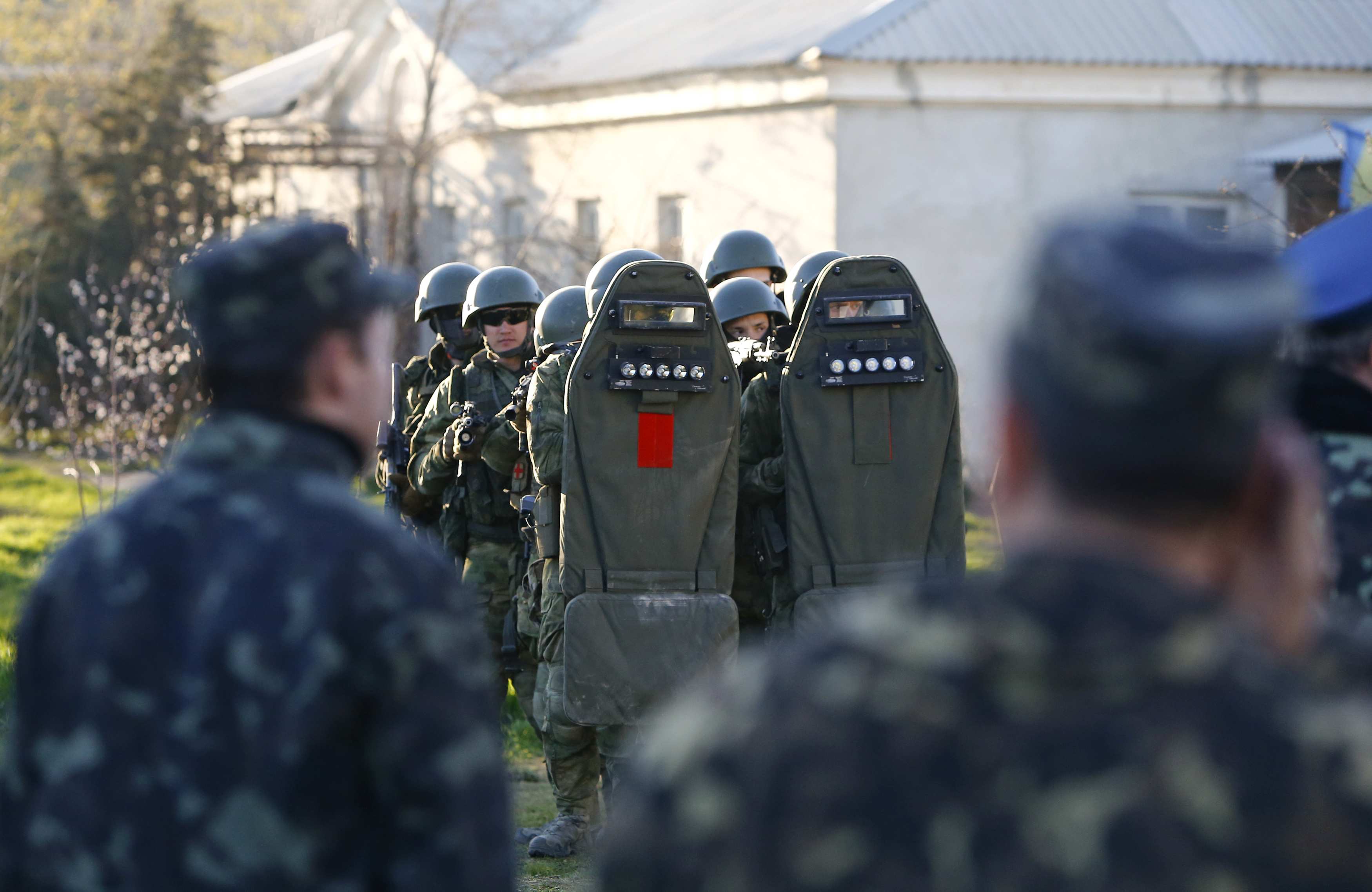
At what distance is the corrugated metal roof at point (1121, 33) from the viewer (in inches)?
658

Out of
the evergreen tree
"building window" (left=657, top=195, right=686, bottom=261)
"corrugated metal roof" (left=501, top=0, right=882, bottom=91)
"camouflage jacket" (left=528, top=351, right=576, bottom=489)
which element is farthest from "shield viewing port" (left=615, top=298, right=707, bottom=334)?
the evergreen tree

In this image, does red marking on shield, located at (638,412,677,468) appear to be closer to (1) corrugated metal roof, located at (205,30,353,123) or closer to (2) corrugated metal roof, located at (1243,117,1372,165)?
Result: (2) corrugated metal roof, located at (1243,117,1372,165)

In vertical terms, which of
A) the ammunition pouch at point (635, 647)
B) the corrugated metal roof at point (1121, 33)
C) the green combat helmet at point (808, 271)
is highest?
the corrugated metal roof at point (1121, 33)

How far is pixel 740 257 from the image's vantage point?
27.0ft

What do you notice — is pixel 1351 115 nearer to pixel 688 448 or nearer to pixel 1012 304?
pixel 688 448

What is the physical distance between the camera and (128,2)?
136 ft

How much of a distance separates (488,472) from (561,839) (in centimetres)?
173

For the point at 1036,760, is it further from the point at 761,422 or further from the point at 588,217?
the point at 588,217

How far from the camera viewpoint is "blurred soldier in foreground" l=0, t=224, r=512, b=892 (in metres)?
1.93

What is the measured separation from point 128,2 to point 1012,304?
4389 cm

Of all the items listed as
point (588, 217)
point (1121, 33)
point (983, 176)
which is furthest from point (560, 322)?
point (588, 217)

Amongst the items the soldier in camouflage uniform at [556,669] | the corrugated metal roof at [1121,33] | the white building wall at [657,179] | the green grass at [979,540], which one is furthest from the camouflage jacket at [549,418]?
the corrugated metal roof at [1121,33]

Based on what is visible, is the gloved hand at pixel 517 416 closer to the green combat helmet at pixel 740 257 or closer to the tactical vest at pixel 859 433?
the tactical vest at pixel 859 433

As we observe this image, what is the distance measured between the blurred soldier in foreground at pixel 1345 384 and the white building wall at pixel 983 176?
13.9 m
